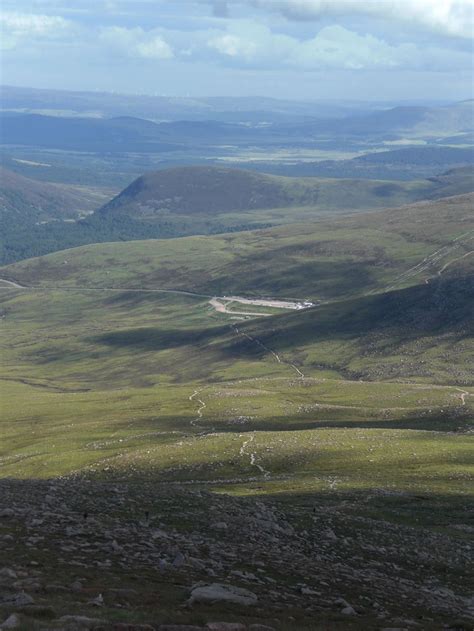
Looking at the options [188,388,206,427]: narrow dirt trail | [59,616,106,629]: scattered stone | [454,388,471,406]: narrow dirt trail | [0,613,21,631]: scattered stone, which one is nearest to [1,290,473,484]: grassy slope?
[188,388,206,427]: narrow dirt trail

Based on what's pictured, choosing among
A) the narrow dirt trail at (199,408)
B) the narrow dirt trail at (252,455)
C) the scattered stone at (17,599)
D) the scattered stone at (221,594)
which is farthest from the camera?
the narrow dirt trail at (199,408)

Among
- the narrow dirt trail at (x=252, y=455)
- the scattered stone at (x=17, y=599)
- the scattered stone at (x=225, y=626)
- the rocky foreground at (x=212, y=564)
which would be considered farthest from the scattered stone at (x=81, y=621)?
the narrow dirt trail at (x=252, y=455)

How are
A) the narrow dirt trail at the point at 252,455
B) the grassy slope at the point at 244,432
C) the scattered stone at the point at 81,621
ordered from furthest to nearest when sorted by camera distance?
1. the grassy slope at the point at 244,432
2. the narrow dirt trail at the point at 252,455
3. the scattered stone at the point at 81,621

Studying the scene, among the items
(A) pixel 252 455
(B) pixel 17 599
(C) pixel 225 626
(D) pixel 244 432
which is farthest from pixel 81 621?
(D) pixel 244 432

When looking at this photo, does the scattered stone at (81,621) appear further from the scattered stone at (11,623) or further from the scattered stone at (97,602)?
the scattered stone at (97,602)

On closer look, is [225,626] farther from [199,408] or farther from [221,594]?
[199,408]

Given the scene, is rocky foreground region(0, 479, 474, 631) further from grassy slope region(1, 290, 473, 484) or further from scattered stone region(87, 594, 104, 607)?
grassy slope region(1, 290, 473, 484)

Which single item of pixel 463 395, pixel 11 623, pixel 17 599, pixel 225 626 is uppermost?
pixel 11 623

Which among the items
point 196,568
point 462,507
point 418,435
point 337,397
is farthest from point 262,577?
point 337,397

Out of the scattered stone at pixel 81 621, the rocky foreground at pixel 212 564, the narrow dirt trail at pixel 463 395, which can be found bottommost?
the narrow dirt trail at pixel 463 395
